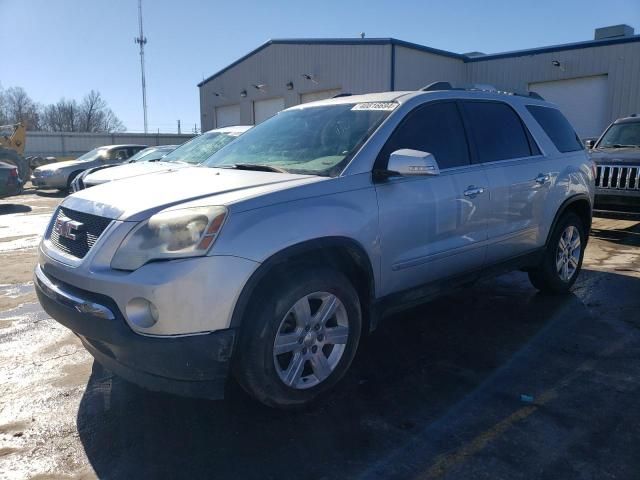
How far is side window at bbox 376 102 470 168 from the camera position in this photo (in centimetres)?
376

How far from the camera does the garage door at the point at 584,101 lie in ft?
58.5

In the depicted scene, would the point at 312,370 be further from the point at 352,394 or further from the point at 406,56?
the point at 406,56

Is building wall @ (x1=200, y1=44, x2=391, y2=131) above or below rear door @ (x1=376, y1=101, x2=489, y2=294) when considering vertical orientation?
above

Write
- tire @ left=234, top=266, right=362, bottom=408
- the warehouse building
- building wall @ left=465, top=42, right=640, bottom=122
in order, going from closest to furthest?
tire @ left=234, top=266, right=362, bottom=408 → building wall @ left=465, top=42, right=640, bottom=122 → the warehouse building

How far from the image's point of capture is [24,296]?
5680 millimetres

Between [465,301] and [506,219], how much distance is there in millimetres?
1245

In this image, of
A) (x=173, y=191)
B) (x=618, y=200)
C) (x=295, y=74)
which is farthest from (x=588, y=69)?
(x=173, y=191)

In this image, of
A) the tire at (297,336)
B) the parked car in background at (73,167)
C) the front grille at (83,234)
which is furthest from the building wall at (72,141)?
the tire at (297,336)

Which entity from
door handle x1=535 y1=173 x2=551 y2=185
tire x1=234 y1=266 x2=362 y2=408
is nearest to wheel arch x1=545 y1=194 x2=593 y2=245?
door handle x1=535 y1=173 x2=551 y2=185

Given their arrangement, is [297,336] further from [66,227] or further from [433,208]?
[66,227]

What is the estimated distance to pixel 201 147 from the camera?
8.91 m

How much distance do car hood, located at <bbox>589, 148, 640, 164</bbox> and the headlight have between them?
7.87 meters

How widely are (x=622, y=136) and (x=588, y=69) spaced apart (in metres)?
9.56

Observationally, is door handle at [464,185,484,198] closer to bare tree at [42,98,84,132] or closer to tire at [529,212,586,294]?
tire at [529,212,586,294]
